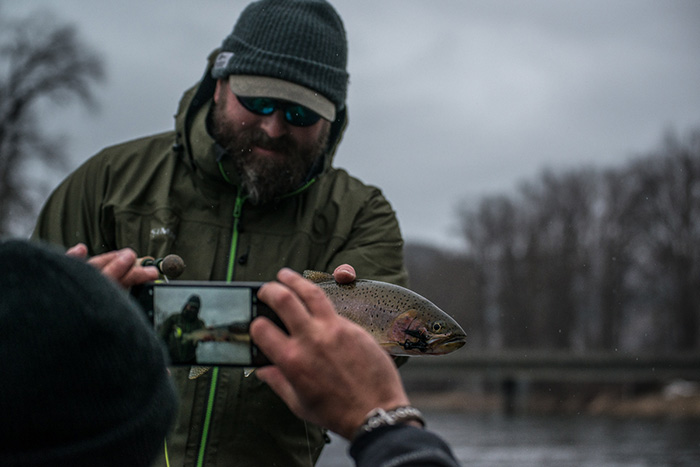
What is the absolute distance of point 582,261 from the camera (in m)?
46.8

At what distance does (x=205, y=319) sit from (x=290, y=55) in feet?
6.77

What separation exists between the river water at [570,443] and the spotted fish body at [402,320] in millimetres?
13035

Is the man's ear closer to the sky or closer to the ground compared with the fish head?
closer to the sky

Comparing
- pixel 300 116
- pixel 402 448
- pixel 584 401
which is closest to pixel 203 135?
pixel 300 116

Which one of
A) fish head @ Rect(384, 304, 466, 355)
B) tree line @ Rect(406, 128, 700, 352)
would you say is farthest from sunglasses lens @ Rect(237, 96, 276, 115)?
tree line @ Rect(406, 128, 700, 352)

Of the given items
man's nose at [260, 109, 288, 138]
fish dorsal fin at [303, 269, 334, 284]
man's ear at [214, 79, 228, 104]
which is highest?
man's ear at [214, 79, 228, 104]

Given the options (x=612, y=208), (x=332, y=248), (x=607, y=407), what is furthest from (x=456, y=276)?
(x=332, y=248)

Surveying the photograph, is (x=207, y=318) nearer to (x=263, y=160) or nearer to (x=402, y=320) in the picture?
(x=402, y=320)

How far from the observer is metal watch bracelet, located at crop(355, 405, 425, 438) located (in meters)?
1.39

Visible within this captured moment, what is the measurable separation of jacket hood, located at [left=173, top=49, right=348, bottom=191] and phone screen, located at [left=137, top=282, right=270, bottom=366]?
1.63 meters

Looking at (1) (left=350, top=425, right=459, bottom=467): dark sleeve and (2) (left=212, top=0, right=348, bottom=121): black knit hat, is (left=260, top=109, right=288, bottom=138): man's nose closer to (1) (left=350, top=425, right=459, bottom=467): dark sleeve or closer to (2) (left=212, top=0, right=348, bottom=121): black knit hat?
(2) (left=212, top=0, right=348, bottom=121): black knit hat

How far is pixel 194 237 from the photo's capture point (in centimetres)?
349

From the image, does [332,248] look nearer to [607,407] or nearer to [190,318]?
[190,318]

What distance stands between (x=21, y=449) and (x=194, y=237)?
222 centimetres
